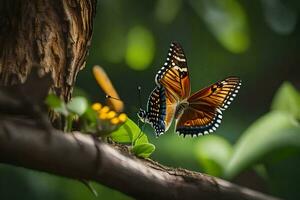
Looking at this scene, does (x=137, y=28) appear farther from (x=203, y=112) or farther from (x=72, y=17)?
(x=72, y=17)

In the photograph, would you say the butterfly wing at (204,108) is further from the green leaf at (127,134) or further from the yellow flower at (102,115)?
the yellow flower at (102,115)

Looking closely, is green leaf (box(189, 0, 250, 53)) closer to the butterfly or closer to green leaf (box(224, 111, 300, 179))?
the butterfly

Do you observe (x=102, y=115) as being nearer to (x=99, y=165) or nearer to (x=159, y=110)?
(x=99, y=165)

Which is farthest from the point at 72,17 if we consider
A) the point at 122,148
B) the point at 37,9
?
the point at 122,148

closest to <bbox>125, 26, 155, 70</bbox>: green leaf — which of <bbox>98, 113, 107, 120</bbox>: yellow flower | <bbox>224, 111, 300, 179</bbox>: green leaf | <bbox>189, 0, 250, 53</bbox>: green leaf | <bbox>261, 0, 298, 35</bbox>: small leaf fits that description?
<bbox>189, 0, 250, 53</bbox>: green leaf

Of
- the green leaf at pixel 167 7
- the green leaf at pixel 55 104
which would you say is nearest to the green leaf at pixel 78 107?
the green leaf at pixel 55 104

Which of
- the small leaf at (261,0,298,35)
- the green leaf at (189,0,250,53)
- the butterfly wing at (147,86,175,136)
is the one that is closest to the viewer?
the butterfly wing at (147,86,175,136)
